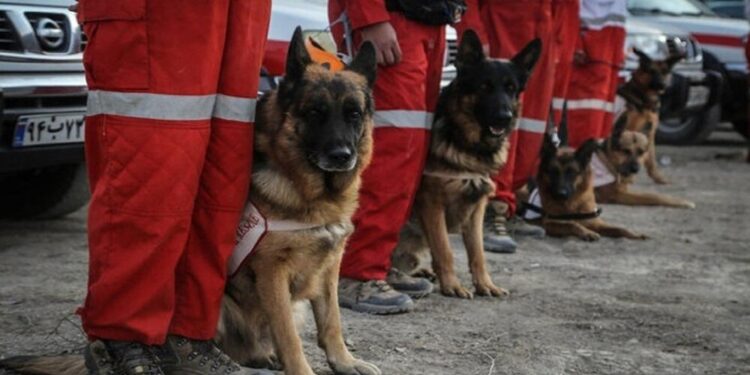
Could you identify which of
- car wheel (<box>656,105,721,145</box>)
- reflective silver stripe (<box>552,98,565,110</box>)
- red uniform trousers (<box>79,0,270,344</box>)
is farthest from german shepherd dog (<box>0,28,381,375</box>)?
car wheel (<box>656,105,721,145</box>)

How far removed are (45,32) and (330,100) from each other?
7.09 feet

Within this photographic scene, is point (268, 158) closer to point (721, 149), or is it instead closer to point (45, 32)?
point (45, 32)

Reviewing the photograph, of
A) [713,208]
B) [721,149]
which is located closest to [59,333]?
[713,208]

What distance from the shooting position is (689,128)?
12.6 meters

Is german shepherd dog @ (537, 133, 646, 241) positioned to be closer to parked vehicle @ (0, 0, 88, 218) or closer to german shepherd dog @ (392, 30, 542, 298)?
german shepherd dog @ (392, 30, 542, 298)

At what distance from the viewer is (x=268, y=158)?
330 centimetres

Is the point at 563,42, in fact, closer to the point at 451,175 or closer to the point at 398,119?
the point at 451,175

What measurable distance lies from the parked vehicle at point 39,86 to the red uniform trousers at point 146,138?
191 cm

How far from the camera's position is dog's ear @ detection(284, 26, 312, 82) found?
3.32 meters

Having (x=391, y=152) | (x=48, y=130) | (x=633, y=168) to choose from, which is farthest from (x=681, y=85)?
(x=48, y=130)

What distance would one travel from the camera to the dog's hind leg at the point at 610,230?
682cm

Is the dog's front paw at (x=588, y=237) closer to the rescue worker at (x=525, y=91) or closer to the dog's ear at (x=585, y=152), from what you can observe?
the rescue worker at (x=525, y=91)

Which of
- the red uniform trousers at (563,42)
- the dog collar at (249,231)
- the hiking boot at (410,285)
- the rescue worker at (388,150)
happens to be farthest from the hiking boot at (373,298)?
the red uniform trousers at (563,42)

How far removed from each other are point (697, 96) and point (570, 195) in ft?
16.2
